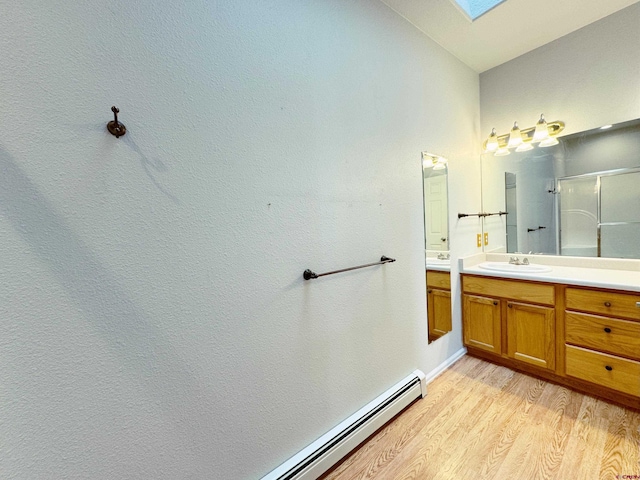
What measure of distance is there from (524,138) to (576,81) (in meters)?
0.48

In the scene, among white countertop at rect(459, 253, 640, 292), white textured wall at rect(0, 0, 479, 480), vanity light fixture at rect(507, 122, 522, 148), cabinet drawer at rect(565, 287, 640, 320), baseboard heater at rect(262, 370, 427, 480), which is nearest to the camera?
white textured wall at rect(0, 0, 479, 480)

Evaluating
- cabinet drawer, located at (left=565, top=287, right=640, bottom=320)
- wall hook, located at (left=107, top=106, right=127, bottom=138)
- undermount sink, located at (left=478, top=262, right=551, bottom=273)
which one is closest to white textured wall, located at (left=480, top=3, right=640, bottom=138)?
undermount sink, located at (left=478, top=262, right=551, bottom=273)

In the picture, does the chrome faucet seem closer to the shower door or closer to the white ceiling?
the shower door

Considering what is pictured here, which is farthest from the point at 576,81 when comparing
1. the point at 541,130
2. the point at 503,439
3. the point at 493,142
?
the point at 503,439

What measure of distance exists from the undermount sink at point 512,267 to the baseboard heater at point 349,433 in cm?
110

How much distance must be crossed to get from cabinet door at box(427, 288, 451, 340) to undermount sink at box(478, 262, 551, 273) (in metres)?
0.46

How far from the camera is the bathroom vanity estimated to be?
162 centimetres

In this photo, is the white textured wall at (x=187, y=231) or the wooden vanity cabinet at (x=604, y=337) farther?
the wooden vanity cabinet at (x=604, y=337)

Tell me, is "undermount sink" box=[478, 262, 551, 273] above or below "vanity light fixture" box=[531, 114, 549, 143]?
below

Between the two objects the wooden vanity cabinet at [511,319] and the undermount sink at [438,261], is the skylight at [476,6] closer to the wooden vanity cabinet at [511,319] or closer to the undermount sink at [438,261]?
the undermount sink at [438,261]

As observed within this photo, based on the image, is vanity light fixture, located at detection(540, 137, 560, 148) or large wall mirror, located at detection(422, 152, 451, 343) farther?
vanity light fixture, located at detection(540, 137, 560, 148)

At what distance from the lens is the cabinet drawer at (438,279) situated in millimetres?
2055

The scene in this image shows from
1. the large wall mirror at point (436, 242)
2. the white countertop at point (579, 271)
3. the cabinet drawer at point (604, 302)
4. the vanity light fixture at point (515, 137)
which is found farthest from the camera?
the vanity light fixture at point (515, 137)

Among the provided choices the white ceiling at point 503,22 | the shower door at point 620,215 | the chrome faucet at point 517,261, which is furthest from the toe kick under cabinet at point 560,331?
the white ceiling at point 503,22
